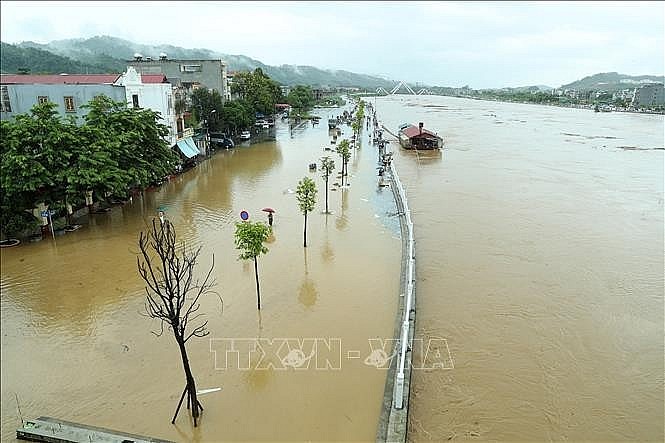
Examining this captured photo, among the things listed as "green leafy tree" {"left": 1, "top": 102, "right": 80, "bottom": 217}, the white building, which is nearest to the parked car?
the white building

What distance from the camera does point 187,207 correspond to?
53.7 ft

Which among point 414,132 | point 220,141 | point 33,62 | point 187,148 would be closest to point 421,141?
point 414,132

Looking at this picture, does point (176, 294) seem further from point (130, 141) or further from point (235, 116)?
point (235, 116)

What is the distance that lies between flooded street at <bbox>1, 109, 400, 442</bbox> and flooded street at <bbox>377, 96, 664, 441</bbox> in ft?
3.48

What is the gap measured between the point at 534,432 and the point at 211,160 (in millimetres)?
21770

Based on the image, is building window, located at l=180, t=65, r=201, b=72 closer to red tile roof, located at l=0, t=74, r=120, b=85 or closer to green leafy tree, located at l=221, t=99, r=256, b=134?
green leafy tree, located at l=221, t=99, r=256, b=134

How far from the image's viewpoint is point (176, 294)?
299 inches

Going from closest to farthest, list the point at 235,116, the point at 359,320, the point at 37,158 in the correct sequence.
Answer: the point at 359,320, the point at 37,158, the point at 235,116

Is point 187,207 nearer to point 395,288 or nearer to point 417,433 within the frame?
point 395,288

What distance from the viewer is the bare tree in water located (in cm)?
553

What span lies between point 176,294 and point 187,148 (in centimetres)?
1677

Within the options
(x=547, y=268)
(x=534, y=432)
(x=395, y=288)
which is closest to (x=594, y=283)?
(x=547, y=268)

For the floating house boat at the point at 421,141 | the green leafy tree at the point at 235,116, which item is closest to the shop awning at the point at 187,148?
the green leafy tree at the point at 235,116

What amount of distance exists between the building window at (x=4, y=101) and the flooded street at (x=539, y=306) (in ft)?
50.9
